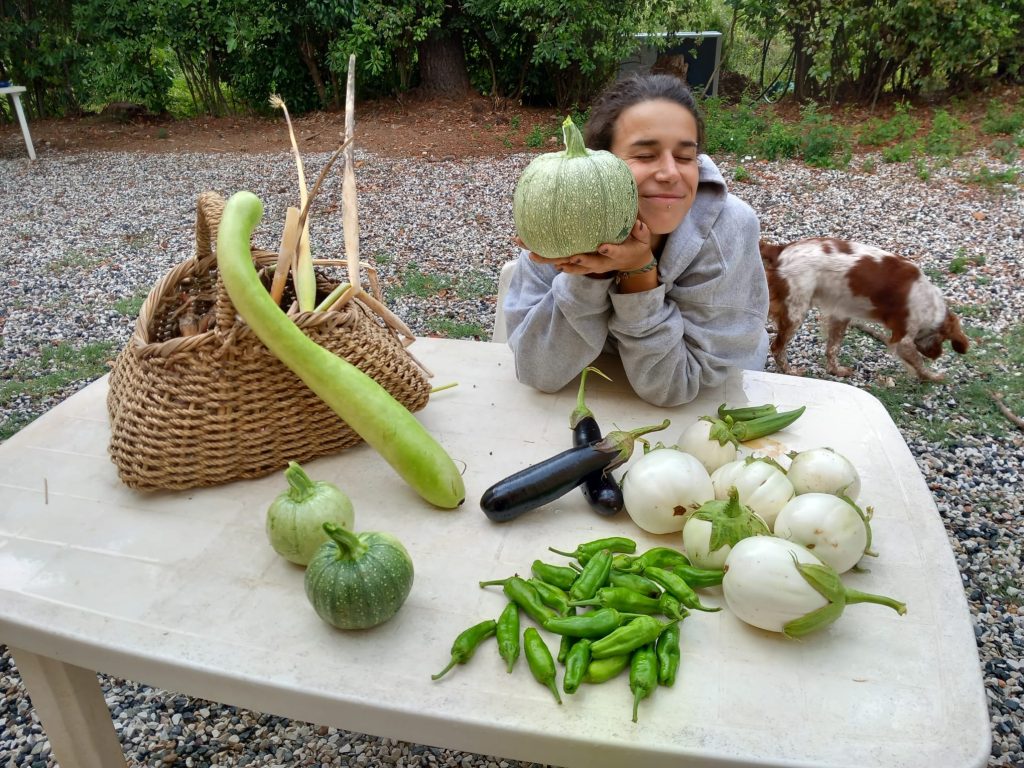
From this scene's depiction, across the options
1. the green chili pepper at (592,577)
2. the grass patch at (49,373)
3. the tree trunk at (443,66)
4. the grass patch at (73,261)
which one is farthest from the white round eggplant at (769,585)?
the tree trunk at (443,66)

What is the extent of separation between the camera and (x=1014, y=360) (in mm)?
4441

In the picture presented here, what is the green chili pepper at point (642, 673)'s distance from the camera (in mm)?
1176

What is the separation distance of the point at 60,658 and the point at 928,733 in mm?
1476

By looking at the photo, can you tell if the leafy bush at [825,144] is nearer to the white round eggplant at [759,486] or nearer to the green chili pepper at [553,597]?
the white round eggplant at [759,486]

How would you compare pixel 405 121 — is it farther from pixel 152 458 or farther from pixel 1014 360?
pixel 152 458

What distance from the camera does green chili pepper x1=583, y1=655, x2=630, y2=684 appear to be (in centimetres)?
122

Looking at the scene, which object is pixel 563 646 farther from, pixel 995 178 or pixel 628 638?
pixel 995 178

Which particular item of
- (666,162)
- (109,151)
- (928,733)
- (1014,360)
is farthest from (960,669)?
(109,151)

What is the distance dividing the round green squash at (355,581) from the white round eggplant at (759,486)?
0.66 metres

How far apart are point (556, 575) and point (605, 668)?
226 millimetres

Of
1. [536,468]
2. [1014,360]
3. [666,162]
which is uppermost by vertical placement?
[666,162]

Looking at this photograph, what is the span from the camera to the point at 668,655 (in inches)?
48.8

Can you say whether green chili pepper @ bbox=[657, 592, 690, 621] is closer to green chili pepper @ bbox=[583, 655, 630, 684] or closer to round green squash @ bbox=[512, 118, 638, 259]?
green chili pepper @ bbox=[583, 655, 630, 684]

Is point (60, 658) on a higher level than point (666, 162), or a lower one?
lower
